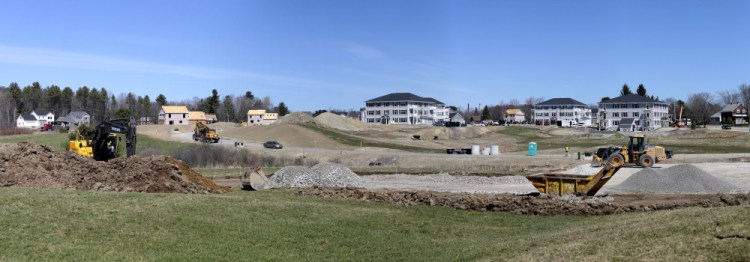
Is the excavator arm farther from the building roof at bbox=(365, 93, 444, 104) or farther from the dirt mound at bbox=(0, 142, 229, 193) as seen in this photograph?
the building roof at bbox=(365, 93, 444, 104)

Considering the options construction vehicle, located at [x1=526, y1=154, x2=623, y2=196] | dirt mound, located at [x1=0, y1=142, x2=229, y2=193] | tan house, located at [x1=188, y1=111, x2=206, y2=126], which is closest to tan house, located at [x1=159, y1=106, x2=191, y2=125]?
tan house, located at [x1=188, y1=111, x2=206, y2=126]

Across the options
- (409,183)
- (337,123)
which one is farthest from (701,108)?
(409,183)

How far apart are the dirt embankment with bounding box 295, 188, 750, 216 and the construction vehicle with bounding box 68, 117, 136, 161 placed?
13620 millimetres

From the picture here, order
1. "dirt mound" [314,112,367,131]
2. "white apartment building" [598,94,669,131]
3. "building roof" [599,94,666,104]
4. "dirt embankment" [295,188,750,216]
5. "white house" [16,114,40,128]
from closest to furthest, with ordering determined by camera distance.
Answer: "dirt embankment" [295,188,750,216] → "dirt mound" [314,112,367,131] → "white apartment building" [598,94,669,131] → "white house" [16,114,40,128] → "building roof" [599,94,666,104]

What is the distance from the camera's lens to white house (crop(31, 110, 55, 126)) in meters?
159

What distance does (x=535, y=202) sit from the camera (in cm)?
2594

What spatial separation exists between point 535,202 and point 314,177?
577 inches

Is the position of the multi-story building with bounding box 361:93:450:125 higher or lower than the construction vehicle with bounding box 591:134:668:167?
higher

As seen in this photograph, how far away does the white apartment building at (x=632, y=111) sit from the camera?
150575 millimetres

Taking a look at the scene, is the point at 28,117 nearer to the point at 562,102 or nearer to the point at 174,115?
the point at 174,115

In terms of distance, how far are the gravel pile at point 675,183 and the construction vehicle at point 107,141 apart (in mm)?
27474

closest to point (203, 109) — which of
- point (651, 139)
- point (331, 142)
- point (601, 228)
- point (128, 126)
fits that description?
point (331, 142)

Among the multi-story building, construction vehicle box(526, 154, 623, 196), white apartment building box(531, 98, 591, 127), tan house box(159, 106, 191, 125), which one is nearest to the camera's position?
construction vehicle box(526, 154, 623, 196)

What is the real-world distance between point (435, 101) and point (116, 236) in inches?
6775
